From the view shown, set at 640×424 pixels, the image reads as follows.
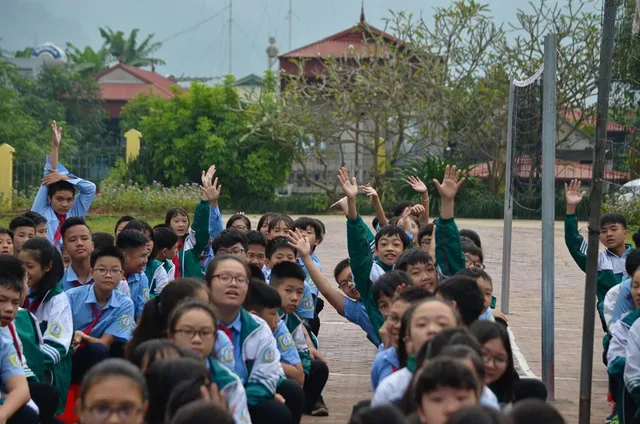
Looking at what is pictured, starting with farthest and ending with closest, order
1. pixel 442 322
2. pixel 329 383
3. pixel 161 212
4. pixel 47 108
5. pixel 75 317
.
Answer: pixel 47 108, pixel 161 212, pixel 329 383, pixel 75 317, pixel 442 322

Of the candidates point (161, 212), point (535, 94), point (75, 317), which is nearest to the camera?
point (75, 317)

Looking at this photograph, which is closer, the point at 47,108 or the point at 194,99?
the point at 194,99

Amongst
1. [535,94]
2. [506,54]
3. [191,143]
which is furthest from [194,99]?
[535,94]

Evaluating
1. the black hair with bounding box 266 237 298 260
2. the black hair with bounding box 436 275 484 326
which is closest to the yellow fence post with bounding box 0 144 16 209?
the black hair with bounding box 266 237 298 260

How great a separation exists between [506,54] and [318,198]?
6307 mm

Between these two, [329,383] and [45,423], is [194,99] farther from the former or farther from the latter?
[45,423]

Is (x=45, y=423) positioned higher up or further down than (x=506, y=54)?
further down

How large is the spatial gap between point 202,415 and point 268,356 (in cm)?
202

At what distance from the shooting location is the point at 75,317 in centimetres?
692

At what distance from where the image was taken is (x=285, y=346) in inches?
247

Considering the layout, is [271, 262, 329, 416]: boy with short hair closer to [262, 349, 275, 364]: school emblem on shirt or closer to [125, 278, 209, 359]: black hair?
[262, 349, 275, 364]: school emblem on shirt

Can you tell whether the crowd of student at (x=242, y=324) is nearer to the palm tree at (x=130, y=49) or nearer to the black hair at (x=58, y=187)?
the black hair at (x=58, y=187)

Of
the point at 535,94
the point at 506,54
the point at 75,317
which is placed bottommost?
the point at 75,317

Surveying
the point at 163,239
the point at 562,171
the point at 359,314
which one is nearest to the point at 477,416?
the point at 359,314
